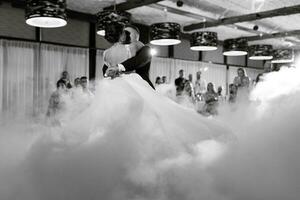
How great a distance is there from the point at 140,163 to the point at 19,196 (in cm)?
74

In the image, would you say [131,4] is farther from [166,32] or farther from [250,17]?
[250,17]

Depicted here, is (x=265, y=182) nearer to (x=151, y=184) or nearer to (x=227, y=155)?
(x=227, y=155)

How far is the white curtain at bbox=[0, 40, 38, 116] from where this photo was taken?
786cm

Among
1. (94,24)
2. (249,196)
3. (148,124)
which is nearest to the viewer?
(249,196)

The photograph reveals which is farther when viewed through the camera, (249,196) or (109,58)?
(109,58)

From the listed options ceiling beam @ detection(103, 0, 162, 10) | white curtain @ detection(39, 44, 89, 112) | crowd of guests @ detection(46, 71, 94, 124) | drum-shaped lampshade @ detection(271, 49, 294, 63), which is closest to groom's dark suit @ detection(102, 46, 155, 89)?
crowd of guests @ detection(46, 71, 94, 124)

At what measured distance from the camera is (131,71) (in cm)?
313

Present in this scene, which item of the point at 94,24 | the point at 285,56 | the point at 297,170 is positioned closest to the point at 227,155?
the point at 297,170

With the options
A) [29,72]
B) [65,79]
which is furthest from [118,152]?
[29,72]

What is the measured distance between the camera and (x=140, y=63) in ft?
10.2

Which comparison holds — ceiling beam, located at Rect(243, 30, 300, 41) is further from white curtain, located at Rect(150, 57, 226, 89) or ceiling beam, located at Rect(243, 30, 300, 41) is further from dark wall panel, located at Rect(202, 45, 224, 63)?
white curtain, located at Rect(150, 57, 226, 89)

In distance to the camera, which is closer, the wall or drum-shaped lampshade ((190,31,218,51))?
the wall

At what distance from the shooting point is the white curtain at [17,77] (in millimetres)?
7855

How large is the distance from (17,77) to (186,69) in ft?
18.9
